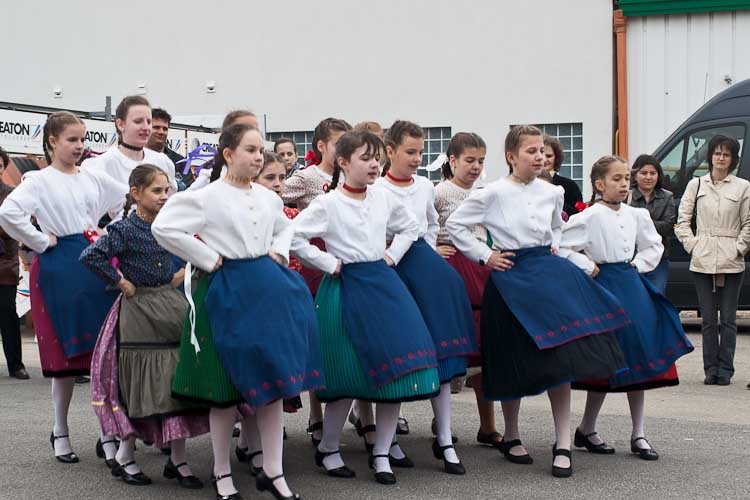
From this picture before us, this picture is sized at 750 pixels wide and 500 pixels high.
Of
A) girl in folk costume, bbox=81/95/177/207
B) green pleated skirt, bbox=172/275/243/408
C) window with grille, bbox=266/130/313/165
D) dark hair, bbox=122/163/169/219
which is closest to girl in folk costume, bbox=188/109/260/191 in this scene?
girl in folk costume, bbox=81/95/177/207

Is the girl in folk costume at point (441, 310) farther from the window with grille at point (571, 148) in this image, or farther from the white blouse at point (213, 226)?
the window with grille at point (571, 148)

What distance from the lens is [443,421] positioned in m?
6.66

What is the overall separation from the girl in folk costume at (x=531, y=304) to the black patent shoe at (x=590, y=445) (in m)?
0.50

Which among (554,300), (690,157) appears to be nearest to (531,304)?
(554,300)

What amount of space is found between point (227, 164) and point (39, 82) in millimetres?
20179

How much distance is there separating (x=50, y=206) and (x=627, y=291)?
3.16 m

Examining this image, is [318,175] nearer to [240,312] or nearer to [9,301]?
[240,312]

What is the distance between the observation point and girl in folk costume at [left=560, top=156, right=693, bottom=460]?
6.80m

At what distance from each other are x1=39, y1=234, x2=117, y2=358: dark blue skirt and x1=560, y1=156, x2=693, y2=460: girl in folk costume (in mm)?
2526

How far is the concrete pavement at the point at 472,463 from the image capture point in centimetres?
612

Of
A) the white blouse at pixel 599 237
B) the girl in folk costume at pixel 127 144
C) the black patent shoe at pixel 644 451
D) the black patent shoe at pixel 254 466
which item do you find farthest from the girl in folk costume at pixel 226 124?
the black patent shoe at pixel 644 451

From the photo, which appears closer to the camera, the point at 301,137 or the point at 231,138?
the point at 231,138

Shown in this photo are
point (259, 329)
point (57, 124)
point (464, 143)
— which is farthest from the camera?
point (464, 143)

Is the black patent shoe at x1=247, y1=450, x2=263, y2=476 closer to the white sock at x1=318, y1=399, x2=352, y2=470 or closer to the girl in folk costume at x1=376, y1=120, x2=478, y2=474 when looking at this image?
the white sock at x1=318, y1=399, x2=352, y2=470
